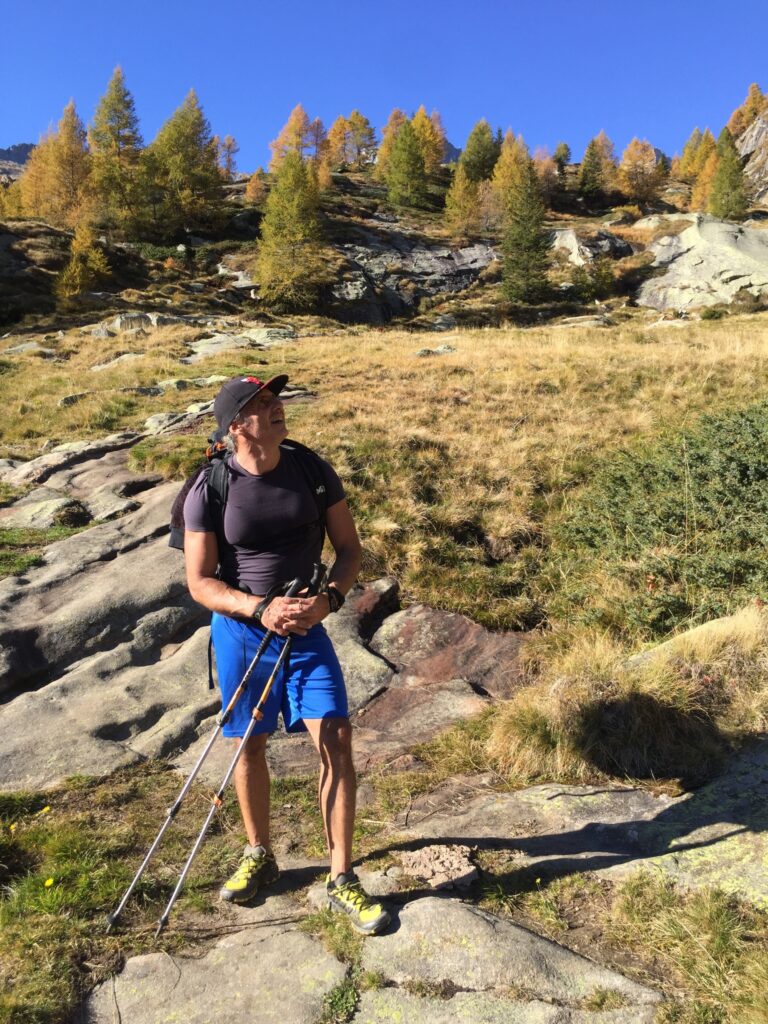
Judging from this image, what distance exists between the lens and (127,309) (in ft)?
122

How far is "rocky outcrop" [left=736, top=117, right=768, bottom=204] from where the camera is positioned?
92569mm

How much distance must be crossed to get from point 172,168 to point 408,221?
24829mm

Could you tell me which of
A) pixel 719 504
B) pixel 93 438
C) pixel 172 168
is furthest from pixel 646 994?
pixel 172 168

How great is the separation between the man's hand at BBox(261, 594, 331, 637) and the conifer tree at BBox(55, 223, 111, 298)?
41.4 metres

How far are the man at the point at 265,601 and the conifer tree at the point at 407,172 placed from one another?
3080 inches

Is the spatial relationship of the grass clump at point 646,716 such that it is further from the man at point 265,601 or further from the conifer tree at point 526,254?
the conifer tree at point 526,254

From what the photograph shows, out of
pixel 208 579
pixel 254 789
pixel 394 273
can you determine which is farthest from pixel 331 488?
pixel 394 273

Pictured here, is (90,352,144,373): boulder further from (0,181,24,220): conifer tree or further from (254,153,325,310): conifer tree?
(0,181,24,220): conifer tree


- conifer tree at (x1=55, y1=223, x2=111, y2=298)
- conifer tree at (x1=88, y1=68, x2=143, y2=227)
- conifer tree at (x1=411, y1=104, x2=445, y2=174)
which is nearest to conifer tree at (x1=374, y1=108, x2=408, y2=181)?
conifer tree at (x1=411, y1=104, x2=445, y2=174)

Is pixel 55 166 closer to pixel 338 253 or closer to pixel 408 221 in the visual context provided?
pixel 338 253

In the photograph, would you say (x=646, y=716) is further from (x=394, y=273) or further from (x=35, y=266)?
(x=394, y=273)

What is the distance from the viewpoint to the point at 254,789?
3518 millimetres

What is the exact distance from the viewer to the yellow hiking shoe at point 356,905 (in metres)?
3.03

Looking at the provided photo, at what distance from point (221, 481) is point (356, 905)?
2202mm
